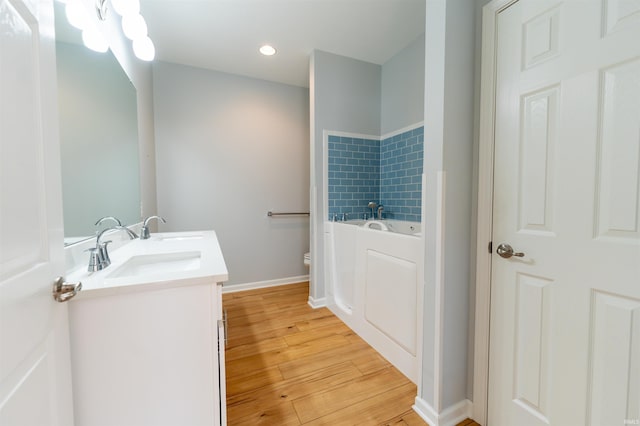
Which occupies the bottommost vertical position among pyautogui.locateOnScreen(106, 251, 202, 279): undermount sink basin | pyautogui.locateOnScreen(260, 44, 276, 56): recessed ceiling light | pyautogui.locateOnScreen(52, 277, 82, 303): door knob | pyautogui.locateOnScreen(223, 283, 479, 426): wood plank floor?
pyautogui.locateOnScreen(223, 283, 479, 426): wood plank floor

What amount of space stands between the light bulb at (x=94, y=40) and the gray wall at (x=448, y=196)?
162cm

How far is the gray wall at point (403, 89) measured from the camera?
230 cm

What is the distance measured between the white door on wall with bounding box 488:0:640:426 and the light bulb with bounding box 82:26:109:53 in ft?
6.25

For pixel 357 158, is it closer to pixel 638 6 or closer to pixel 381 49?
pixel 381 49

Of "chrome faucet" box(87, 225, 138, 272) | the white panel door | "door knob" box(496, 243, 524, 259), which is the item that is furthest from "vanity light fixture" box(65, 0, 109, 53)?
"door knob" box(496, 243, 524, 259)

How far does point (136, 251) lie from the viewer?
4.38 feet

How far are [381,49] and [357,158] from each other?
108 cm

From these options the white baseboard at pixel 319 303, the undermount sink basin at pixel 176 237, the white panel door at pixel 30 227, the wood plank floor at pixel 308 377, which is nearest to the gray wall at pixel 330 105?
the white baseboard at pixel 319 303

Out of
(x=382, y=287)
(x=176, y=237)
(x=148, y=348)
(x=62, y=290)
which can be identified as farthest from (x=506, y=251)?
(x=176, y=237)

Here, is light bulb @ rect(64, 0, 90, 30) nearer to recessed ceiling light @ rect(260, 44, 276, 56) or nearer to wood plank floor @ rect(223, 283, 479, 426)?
recessed ceiling light @ rect(260, 44, 276, 56)

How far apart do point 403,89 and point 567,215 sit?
198 centimetres

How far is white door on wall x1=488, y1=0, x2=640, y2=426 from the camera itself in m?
0.82

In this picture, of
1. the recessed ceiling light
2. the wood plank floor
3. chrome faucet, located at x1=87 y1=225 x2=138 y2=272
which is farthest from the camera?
the recessed ceiling light

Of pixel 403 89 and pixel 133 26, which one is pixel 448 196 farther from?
pixel 133 26
